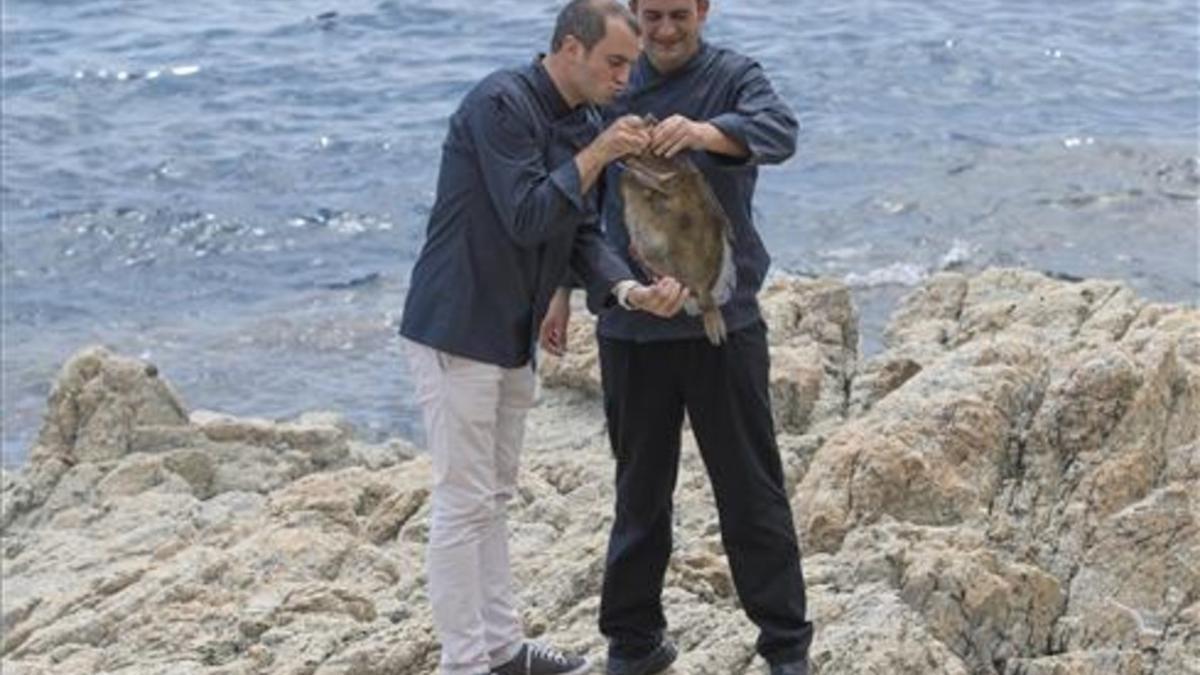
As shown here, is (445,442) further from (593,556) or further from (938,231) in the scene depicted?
(938,231)

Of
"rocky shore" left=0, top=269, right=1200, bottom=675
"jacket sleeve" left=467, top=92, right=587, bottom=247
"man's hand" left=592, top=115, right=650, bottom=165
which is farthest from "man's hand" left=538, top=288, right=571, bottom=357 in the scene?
"rocky shore" left=0, top=269, right=1200, bottom=675

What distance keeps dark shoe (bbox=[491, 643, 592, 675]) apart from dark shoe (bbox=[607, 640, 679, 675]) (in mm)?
124

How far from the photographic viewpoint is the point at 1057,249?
68.5ft

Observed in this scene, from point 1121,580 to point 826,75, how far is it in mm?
18643

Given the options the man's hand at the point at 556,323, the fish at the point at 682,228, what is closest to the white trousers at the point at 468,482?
the man's hand at the point at 556,323

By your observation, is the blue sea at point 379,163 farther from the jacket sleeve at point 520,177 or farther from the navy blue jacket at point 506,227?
the jacket sleeve at point 520,177

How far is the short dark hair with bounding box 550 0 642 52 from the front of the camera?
6.80 metres

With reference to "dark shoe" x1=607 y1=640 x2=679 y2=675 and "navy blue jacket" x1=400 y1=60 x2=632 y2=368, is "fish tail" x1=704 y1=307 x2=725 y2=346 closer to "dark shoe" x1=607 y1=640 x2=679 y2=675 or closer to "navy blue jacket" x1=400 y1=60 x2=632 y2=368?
"navy blue jacket" x1=400 y1=60 x2=632 y2=368

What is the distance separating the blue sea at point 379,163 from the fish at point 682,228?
33.9ft

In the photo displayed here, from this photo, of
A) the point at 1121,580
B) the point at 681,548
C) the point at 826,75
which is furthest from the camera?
the point at 826,75

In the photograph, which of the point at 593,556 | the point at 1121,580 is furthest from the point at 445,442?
the point at 1121,580

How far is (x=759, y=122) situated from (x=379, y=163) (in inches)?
706

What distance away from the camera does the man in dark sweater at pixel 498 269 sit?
6.86 m

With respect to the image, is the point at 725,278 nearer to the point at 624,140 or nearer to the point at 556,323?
the point at 624,140
